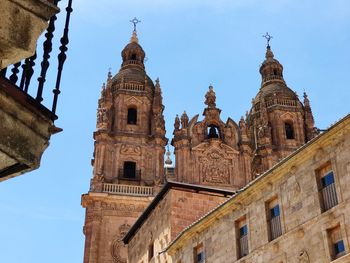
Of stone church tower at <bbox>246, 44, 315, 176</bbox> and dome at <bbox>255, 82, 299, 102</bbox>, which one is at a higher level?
dome at <bbox>255, 82, 299, 102</bbox>

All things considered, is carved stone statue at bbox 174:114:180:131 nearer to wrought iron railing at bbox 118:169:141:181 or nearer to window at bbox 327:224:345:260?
wrought iron railing at bbox 118:169:141:181

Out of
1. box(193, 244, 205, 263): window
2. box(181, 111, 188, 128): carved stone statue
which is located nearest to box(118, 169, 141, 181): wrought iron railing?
box(181, 111, 188, 128): carved stone statue

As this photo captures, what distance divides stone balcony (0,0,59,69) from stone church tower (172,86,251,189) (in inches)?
1475

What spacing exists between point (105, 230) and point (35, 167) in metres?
35.6

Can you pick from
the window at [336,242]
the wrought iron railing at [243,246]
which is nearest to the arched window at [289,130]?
the wrought iron railing at [243,246]

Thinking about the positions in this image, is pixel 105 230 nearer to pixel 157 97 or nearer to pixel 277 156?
pixel 157 97

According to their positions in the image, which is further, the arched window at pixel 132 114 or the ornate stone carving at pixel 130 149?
the arched window at pixel 132 114

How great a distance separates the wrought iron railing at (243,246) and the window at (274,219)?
4.24ft

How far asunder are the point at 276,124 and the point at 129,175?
1481cm

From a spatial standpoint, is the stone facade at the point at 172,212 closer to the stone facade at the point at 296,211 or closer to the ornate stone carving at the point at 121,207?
the stone facade at the point at 296,211

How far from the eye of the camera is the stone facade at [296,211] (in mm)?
15570

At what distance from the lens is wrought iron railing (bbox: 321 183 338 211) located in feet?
51.9

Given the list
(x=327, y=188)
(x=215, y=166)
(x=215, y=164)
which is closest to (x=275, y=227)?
(x=327, y=188)

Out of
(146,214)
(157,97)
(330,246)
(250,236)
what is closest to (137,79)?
(157,97)
